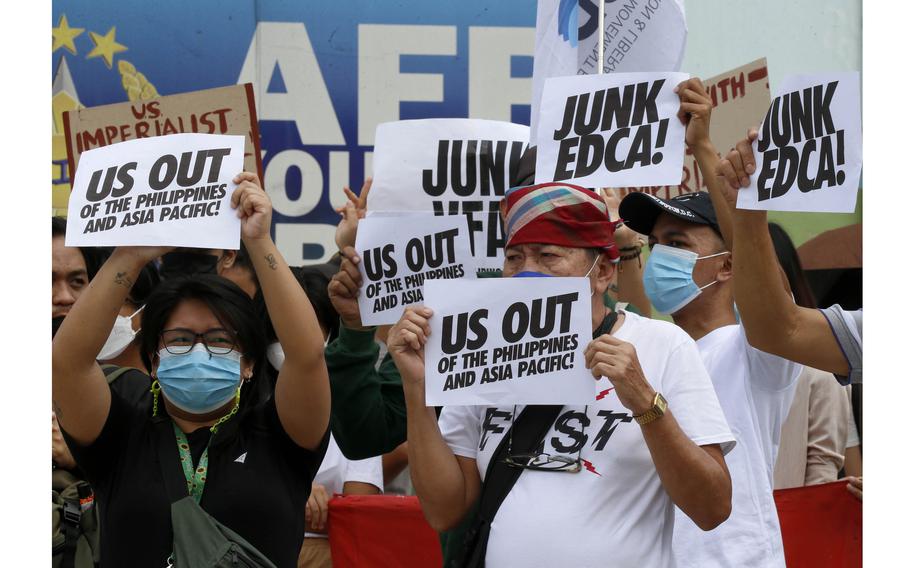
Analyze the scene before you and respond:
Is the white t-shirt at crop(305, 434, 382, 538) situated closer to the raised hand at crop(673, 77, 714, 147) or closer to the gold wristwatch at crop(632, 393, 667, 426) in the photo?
the raised hand at crop(673, 77, 714, 147)

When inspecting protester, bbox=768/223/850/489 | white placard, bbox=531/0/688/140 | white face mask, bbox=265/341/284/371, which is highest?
white placard, bbox=531/0/688/140

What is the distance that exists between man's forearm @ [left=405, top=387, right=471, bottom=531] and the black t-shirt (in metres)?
0.47

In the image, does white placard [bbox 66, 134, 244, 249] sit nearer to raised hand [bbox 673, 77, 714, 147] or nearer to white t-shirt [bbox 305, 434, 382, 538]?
raised hand [bbox 673, 77, 714, 147]

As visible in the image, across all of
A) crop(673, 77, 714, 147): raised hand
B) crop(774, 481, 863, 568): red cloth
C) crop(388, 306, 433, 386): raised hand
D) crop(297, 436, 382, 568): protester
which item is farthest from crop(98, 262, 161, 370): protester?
A: crop(774, 481, 863, 568): red cloth

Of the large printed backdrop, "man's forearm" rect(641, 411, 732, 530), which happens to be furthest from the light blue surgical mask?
the large printed backdrop

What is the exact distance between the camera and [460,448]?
3258 millimetres

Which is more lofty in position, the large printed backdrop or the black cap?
the large printed backdrop

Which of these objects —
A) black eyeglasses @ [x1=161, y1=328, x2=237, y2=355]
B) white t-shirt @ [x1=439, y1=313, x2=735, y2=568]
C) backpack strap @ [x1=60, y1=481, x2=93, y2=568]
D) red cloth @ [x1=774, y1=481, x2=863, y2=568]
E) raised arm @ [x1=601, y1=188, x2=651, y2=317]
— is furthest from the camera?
raised arm @ [x1=601, y1=188, x2=651, y2=317]

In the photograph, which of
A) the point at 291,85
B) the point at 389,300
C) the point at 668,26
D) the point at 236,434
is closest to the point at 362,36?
the point at 291,85

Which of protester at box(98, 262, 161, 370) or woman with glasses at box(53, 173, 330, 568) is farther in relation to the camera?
protester at box(98, 262, 161, 370)

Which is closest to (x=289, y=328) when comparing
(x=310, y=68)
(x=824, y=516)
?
(x=824, y=516)

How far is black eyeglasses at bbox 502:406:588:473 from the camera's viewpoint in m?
3.00

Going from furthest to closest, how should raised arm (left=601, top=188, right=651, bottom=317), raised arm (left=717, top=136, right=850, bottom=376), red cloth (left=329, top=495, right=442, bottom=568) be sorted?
raised arm (left=601, top=188, right=651, bottom=317), red cloth (left=329, top=495, right=442, bottom=568), raised arm (left=717, top=136, right=850, bottom=376)

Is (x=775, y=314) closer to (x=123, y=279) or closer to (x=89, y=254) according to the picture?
(x=123, y=279)
